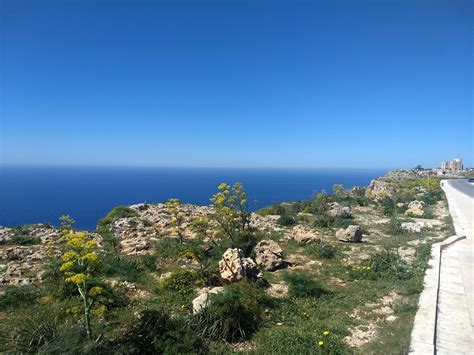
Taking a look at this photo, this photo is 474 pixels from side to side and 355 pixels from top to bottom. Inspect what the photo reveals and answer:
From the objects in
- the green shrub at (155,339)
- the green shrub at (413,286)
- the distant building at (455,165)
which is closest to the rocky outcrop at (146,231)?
the green shrub at (155,339)

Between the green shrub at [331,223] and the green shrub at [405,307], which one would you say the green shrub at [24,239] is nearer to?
the green shrub at [331,223]

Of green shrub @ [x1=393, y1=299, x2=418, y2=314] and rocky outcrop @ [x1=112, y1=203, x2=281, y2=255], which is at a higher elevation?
green shrub @ [x1=393, y1=299, x2=418, y2=314]

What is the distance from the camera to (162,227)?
18.7 metres

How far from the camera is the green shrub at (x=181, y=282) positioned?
927cm

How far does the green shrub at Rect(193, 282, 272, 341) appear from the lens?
659 centimetres

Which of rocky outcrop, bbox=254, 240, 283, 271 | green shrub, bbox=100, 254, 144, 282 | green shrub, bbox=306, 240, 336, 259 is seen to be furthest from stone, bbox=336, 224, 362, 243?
green shrub, bbox=100, 254, 144, 282

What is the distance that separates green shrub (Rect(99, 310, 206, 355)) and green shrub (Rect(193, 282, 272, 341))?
43cm

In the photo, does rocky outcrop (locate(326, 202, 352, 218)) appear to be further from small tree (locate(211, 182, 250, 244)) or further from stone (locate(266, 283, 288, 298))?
stone (locate(266, 283, 288, 298))

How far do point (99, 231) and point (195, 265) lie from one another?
29.9ft

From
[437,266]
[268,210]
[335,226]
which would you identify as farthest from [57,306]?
[268,210]

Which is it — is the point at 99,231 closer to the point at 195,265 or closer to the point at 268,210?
the point at 195,265

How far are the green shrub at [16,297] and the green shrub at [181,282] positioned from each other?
398 centimetres

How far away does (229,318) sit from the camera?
6754 mm

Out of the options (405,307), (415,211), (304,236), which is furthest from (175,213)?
(415,211)
